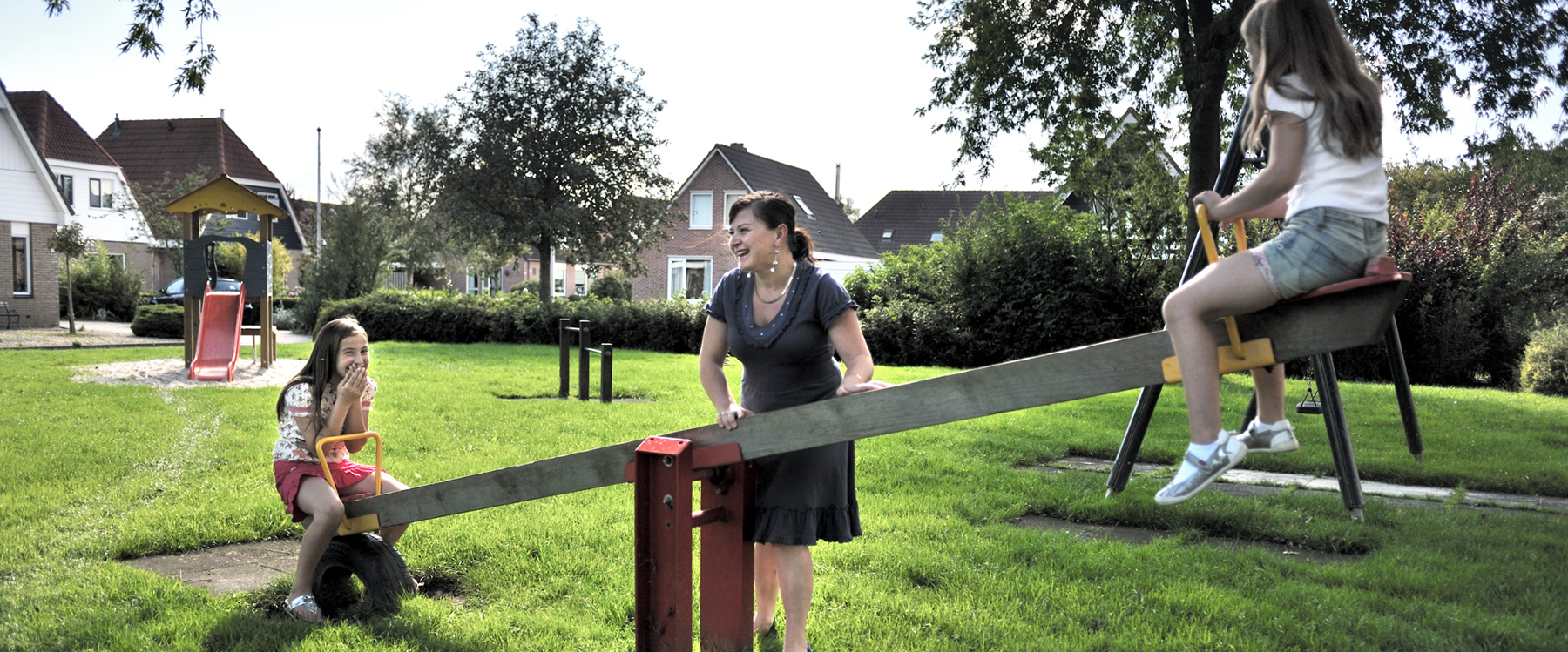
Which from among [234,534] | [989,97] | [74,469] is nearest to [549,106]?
[989,97]

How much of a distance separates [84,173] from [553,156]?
2415 cm

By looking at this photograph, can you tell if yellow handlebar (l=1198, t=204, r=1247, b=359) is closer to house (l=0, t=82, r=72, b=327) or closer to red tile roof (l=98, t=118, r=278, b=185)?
house (l=0, t=82, r=72, b=327)

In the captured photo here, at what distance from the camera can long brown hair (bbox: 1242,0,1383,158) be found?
228 cm

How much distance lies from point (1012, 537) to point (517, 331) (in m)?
18.8

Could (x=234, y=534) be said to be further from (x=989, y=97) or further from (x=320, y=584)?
(x=989, y=97)

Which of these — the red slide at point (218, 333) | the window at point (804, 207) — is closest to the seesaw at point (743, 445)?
the red slide at point (218, 333)

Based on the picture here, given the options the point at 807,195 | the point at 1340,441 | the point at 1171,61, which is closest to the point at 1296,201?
the point at 1340,441

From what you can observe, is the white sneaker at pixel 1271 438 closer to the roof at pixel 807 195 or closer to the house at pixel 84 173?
the roof at pixel 807 195

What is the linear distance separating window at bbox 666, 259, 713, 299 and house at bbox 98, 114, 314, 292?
2018cm

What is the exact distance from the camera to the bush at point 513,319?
20781mm

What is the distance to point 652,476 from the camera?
3.15 meters

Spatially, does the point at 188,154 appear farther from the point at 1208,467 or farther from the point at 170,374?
the point at 1208,467

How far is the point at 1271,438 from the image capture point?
9.14ft

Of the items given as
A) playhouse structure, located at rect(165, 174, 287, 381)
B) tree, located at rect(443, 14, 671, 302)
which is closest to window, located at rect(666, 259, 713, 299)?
tree, located at rect(443, 14, 671, 302)
